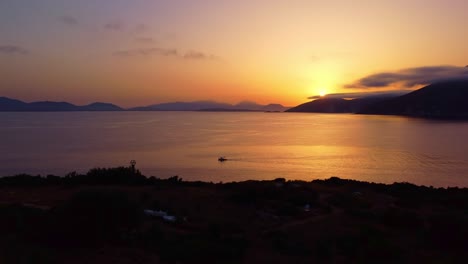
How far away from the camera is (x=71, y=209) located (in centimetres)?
899

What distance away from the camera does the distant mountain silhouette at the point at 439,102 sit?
528 feet

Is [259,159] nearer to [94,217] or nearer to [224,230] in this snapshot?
[224,230]

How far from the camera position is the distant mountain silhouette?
16088cm

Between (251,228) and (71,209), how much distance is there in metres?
4.88

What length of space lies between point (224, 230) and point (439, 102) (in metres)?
182

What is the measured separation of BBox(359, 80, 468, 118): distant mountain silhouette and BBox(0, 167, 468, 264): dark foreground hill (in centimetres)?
16145

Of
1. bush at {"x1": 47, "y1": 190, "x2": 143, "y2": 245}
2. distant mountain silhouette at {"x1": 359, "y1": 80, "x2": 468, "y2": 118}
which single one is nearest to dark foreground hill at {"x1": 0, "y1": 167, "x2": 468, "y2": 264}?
bush at {"x1": 47, "y1": 190, "x2": 143, "y2": 245}

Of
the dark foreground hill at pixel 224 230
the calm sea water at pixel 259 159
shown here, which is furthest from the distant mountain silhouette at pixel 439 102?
the dark foreground hill at pixel 224 230

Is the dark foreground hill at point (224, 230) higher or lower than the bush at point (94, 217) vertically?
lower

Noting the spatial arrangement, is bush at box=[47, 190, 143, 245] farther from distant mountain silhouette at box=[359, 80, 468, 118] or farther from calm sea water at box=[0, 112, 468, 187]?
distant mountain silhouette at box=[359, 80, 468, 118]

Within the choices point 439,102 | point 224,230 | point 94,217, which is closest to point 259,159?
point 224,230

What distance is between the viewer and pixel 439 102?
6668 inches

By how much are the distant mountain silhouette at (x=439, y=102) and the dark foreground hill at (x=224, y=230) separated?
161452mm

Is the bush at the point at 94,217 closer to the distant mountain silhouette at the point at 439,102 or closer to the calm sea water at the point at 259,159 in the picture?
Answer: the calm sea water at the point at 259,159
